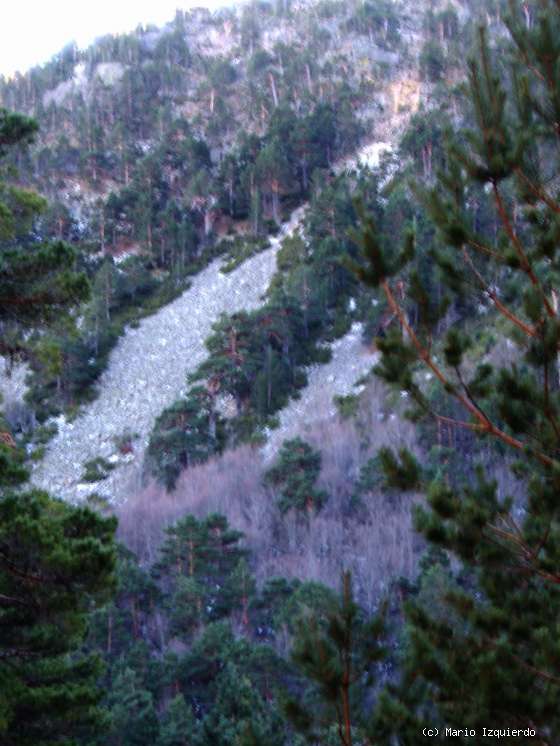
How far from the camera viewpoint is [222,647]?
46.6 feet

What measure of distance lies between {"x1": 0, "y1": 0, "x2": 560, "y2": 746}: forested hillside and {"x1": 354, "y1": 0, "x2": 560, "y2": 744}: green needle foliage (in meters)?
0.02

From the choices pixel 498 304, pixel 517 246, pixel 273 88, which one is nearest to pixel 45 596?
pixel 498 304

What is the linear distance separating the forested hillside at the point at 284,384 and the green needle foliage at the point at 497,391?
0.02 metres

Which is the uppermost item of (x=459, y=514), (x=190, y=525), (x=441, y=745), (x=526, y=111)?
(x=526, y=111)

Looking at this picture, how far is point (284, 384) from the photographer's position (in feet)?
103

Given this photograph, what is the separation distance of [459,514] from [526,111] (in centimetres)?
250

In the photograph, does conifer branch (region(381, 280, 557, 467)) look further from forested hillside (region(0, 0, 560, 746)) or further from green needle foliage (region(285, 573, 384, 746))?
green needle foliage (region(285, 573, 384, 746))

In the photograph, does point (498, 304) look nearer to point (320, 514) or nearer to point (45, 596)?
point (45, 596)

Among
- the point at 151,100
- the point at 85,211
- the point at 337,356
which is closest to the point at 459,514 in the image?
the point at 337,356

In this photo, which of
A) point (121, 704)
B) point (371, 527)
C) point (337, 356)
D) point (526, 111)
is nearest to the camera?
point (526, 111)

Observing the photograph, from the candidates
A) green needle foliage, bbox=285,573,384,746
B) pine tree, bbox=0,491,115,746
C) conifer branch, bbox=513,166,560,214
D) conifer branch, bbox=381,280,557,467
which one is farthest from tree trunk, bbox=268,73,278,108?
green needle foliage, bbox=285,573,384,746

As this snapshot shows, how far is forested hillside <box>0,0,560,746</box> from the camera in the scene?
14.8 ft

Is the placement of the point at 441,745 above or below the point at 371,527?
above

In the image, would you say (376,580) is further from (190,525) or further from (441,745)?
(441,745)
